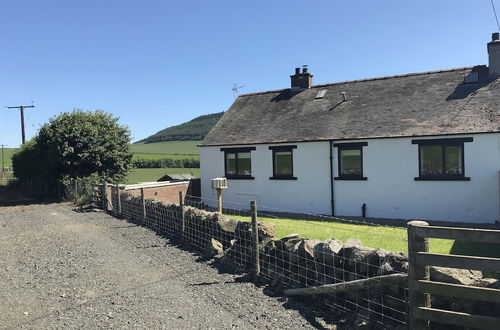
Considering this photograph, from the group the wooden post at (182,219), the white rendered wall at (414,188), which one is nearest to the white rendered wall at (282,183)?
the white rendered wall at (414,188)

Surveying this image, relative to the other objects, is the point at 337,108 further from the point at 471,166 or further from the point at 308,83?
the point at 471,166

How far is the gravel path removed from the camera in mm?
5746

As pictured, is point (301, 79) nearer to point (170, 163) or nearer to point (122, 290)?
point (122, 290)

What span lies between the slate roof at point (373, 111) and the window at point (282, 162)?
0.47 m

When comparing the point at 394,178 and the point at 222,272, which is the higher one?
the point at 394,178

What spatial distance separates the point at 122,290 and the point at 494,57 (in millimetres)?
17639

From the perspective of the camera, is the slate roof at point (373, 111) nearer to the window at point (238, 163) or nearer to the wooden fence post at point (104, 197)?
the window at point (238, 163)

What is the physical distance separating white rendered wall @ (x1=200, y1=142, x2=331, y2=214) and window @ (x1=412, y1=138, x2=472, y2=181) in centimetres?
385

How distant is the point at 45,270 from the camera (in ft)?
27.5

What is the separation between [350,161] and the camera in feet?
55.1

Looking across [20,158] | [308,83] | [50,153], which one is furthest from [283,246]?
[20,158]

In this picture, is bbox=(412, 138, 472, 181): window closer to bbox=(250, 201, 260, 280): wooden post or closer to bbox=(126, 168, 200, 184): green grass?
bbox=(250, 201, 260, 280): wooden post

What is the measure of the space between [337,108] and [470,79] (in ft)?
19.1

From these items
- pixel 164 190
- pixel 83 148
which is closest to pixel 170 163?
pixel 83 148
